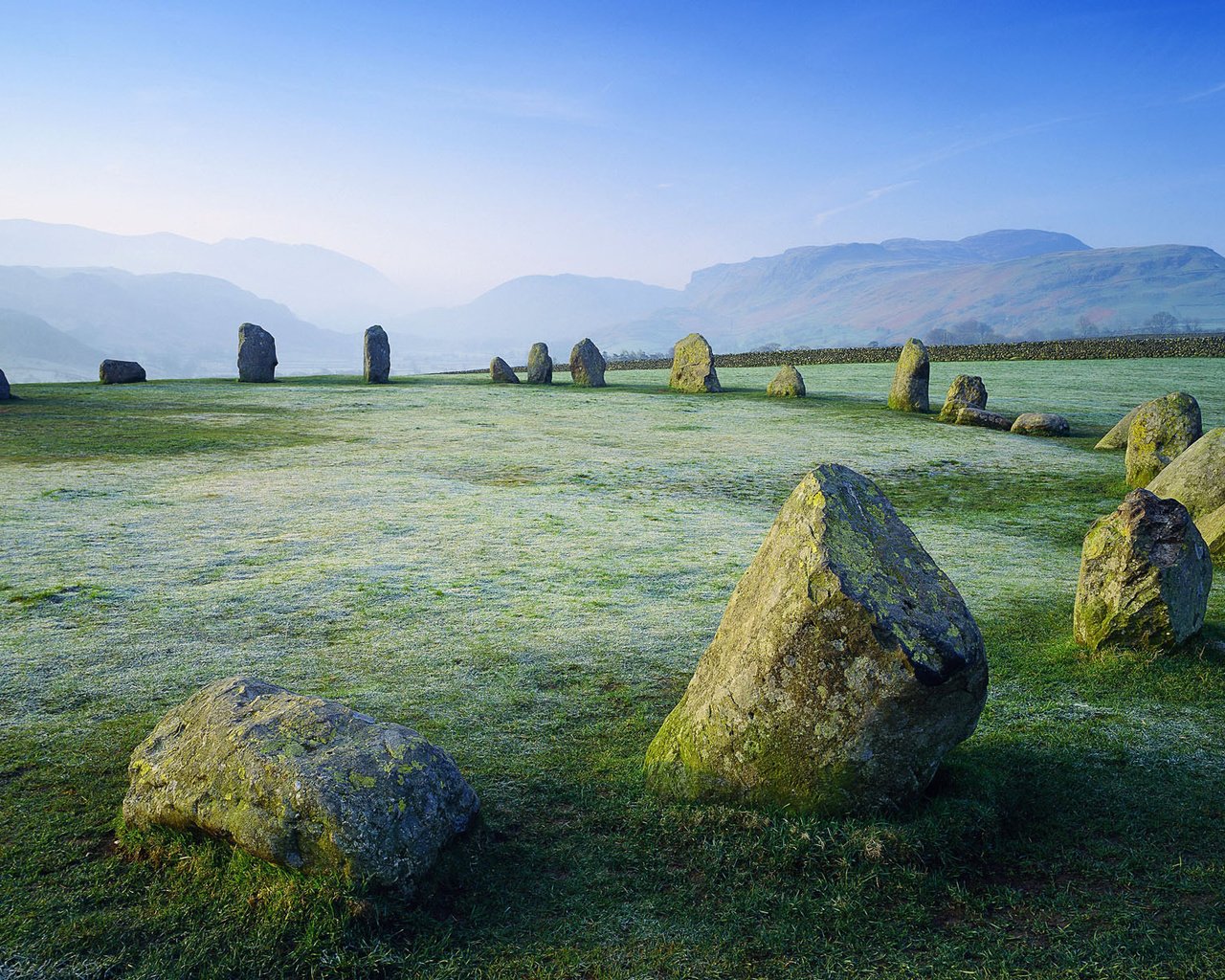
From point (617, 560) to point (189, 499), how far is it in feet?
23.8

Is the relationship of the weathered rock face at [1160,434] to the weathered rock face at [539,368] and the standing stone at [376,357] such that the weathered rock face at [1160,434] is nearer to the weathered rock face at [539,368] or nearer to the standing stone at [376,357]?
the weathered rock face at [539,368]

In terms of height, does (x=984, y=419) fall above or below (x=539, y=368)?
below

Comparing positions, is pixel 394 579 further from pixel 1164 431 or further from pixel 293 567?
pixel 1164 431

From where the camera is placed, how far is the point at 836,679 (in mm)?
4609

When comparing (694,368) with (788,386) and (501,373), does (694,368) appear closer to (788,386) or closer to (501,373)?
(788,386)

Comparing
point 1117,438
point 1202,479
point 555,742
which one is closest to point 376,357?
point 1117,438

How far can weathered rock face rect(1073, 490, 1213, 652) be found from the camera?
278 inches

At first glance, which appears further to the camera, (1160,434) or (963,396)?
(963,396)

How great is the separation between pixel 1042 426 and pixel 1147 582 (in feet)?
57.4

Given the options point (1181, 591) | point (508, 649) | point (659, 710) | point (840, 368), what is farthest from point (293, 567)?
point (840, 368)

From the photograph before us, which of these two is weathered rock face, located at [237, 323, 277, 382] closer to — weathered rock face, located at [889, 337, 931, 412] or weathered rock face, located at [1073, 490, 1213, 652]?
weathered rock face, located at [889, 337, 931, 412]

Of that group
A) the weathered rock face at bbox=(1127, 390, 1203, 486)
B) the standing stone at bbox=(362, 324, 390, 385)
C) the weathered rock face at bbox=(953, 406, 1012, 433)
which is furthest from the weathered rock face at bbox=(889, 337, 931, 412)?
the standing stone at bbox=(362, 324, 390, 385)

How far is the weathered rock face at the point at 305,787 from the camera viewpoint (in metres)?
4.12

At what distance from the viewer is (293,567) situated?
10.2m
